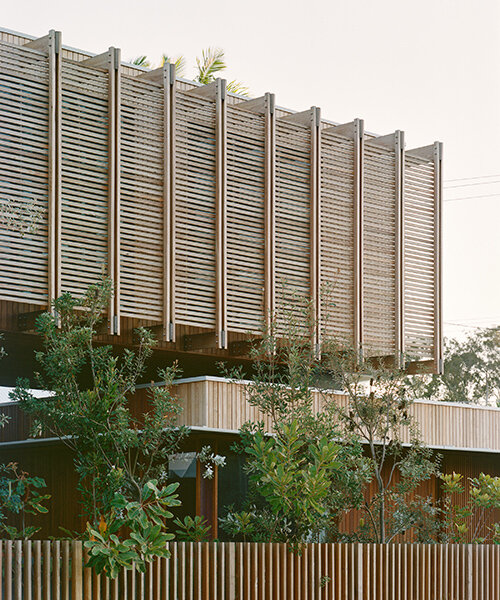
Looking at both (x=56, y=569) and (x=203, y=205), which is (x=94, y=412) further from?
(x=203, y=205)

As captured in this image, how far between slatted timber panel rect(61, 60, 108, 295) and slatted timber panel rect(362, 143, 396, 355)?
6.80 meters

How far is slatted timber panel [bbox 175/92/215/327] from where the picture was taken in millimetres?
19703

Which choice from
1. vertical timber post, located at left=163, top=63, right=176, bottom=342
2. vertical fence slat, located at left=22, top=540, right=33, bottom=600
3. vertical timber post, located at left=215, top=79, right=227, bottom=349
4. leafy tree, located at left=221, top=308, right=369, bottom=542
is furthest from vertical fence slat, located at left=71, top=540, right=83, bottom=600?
vertical timber post, located at left=215, top=79, right=227, bottom=349

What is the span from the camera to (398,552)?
37.8 feet

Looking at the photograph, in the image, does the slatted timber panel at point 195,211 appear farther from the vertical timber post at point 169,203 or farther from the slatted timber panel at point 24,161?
the slatted timber panel at point 24,161

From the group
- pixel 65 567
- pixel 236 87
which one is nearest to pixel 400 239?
pixel 236 87

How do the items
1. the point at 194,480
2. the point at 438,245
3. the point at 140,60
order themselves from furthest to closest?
1. the point at 140,60
2. the point at 438,245
3. the point at 194,480

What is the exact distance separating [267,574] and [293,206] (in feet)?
40.8

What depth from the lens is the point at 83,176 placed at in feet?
60.4

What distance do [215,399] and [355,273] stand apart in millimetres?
5731

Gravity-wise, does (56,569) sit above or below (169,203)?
below

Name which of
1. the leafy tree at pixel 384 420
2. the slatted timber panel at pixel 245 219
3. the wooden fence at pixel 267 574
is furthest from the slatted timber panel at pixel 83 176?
the wooden fence at pixel 267 574

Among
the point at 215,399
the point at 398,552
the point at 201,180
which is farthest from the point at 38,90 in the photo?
the point at 398,552

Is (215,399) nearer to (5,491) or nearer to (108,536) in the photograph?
(5,491)
